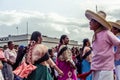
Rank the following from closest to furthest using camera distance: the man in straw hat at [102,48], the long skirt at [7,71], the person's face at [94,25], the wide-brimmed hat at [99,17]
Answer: the man in straw hat at [102,48], the wide-brimmed hat at [99,17], the person's face at [94,25], the long skirt at [7,71]

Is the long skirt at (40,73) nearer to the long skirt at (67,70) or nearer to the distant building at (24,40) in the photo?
the long skirt at (67,70)

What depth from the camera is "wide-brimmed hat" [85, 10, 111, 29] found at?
692 centimetres

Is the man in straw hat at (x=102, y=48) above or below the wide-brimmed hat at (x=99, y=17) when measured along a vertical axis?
A: below

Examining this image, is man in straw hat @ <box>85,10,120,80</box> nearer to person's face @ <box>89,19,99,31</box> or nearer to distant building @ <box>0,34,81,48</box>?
person's face @ <box>89,19,99,31</box>

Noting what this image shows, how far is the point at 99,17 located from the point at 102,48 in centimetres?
53

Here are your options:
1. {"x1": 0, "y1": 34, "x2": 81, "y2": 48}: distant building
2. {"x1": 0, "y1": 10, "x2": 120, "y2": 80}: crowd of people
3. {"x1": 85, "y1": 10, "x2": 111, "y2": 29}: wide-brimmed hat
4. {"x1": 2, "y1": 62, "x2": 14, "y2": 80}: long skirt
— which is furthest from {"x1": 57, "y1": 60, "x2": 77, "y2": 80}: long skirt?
{"x1": 0, "y1": 34, "x2": 81, "y2": 48}: distant building

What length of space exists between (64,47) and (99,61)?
12.5ft

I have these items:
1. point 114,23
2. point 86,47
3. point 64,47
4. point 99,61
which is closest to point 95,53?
point 99,61

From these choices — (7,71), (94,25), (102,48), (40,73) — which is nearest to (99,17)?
(94,25)

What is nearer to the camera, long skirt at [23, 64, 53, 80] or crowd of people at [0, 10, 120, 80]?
crowd of people at [0, 10, 120, 80]

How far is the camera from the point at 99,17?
23.0 feet

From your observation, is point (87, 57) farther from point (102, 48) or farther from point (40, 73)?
point (102, 48)

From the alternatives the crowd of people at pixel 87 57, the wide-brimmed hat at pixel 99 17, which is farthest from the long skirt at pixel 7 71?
the wide-brimmed hat at pixel 99 17

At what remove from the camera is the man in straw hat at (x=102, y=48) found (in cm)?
681
